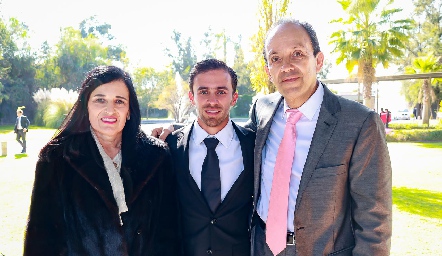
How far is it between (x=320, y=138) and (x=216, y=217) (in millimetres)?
970

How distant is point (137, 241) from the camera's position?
2537 millimetres

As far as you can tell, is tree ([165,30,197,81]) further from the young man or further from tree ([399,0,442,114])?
the young man

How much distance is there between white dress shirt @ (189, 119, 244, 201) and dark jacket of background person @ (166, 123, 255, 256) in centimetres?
5

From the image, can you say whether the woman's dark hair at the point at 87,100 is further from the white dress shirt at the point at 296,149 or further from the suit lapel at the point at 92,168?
the white dress shirt at the point at 296,149

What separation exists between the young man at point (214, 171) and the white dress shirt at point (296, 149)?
215 mm

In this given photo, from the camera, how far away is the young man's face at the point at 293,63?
98.1 inches

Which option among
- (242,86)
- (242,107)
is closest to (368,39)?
(242,107)

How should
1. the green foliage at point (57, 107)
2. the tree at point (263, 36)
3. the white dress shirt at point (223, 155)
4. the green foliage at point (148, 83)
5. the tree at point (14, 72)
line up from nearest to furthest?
the white dress shirt at point (223, 155)
the tree at point (263, 36)
the green foliage at point (57, 107)
the tree at point (14, 72)
the green foliage at point (148, 83)

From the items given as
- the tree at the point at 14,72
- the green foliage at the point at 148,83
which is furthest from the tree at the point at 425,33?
the tree at the point at 14,72

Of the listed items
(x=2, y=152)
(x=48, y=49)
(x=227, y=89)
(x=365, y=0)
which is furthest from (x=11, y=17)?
(x=227, y=89)

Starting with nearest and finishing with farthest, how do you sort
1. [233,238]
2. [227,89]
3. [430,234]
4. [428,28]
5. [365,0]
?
[233,238] < [227,89] < [430,234] < [365,0] < [428,28]

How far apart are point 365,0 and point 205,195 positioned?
63.4ft

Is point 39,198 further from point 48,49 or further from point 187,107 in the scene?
point 48,49

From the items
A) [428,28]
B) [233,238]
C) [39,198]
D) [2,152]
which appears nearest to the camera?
[39,198]
